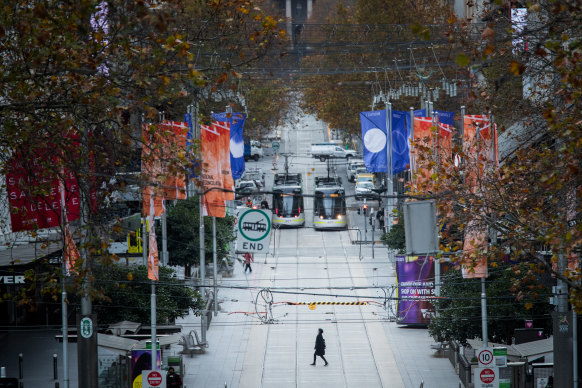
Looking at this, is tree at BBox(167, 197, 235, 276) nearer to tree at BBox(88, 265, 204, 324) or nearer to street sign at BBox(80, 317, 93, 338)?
tree at BBox(88, 265, 204, 324)

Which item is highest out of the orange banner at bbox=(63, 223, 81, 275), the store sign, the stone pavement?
the orange banner at bbox=(63, 223, 81, 275)

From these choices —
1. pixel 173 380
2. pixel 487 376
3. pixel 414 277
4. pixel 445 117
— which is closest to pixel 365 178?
pixel 445 117

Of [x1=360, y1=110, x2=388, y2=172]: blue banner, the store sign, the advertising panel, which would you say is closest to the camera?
the advertising panel

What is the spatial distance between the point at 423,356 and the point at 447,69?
90.0 feet

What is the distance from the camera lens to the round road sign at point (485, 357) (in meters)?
22.5

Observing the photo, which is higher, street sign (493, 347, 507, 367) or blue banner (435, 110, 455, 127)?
blue banner (435, 110, 455, 127)

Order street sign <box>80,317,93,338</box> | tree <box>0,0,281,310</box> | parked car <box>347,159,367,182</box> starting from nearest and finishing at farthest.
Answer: tree <box>0,0,281,310</box> < street sign <box>80,317,93,338</box> < parked car <box>347,159,367,182</box>

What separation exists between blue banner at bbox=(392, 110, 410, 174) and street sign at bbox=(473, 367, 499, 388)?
14662mm

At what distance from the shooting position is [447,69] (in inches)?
2157

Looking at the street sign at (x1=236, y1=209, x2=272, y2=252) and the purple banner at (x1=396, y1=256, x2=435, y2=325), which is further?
the purple banner at (x1=396, y1=256, x2=435, y2=325)

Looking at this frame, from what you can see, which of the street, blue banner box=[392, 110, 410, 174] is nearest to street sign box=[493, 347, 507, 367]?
the street

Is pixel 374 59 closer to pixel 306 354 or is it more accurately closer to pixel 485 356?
pixel 306 354

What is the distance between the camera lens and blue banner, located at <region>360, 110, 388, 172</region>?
116ft

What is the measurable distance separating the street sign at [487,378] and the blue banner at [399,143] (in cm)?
1466
